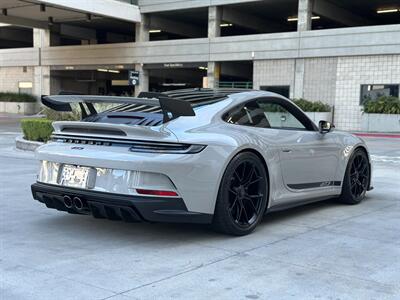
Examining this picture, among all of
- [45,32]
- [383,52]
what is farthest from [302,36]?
[45,32]

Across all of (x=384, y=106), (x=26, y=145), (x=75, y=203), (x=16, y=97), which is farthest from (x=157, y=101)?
(x=16, y=97)

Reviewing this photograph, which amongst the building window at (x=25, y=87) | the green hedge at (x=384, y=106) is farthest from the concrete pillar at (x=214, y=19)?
the building window at (x=25, y=87)

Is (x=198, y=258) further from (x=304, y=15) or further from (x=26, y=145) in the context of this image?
(x=304, y=15)

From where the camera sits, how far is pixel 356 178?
7.04 metres

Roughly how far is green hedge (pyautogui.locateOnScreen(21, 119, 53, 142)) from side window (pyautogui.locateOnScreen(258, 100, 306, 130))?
28.1 feet

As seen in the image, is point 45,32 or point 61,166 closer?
point 61,166

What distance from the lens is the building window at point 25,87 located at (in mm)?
43031

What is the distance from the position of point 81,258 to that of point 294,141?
269cm

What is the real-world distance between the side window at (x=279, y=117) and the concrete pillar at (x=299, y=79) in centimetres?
2441

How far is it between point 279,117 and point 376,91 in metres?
23.1

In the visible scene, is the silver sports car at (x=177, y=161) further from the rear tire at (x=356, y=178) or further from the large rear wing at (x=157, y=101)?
the rear tire at (x=356, y=178)

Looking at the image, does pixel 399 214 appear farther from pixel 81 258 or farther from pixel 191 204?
pixel 81 258

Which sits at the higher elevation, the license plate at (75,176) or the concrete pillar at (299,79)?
the concrete pillar at (299,79)

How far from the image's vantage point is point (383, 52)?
27359mm
